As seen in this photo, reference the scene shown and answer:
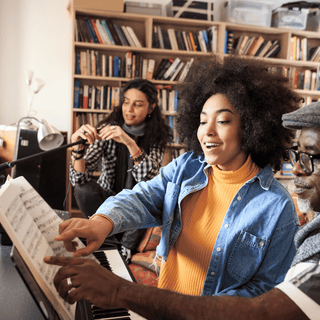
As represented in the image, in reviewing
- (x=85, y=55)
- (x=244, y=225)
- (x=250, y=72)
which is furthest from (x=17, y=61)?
(x=244, y=225)

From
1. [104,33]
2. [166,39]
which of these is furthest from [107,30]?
[166,39]

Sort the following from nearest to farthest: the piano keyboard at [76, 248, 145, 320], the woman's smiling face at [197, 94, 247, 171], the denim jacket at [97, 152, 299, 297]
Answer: the piano keyboard at [76, 248, 145, 320]
the denim jacket at [97, 152, 299, 297]
the woman's smiling face at [197, 94, 247, 171]

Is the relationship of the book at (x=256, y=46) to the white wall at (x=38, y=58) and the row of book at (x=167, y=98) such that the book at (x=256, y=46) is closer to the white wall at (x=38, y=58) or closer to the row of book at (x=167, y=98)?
the row of book at (x=167, y=98)

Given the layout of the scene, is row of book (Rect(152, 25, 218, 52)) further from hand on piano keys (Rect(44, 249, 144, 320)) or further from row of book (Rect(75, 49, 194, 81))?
hand on piano keys (Rect(44, 249, 144, 320))

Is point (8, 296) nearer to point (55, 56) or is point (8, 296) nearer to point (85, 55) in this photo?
point (85, 55)

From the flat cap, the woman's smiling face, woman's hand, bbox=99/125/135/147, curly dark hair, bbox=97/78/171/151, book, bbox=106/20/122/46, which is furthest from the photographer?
book, bbox=106/20/122/46

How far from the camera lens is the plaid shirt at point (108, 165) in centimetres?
234

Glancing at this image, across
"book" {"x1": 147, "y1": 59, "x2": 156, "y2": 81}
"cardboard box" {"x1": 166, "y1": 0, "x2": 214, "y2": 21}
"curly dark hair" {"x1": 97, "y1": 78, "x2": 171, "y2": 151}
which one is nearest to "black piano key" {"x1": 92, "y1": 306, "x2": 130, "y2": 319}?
"curly dark hair" {"x1": 97, "y1": 78, "x2": 171, "y2": 151}

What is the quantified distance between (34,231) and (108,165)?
6.29 ft

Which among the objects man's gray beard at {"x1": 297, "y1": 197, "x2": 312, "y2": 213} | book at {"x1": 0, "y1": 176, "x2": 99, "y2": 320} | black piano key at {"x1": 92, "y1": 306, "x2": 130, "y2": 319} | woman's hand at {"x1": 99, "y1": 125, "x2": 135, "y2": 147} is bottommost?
black piano key at {"x1": 92, "y1": 306, "x2": 130, "y2": 319}

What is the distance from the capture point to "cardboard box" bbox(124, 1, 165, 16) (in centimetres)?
363

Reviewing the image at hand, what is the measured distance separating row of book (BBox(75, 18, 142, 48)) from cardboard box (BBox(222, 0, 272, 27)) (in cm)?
109

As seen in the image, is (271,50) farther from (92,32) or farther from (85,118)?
(85,118)

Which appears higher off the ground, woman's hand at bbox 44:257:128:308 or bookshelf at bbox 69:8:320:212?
bookshelf at bbox 69:8:320:212
